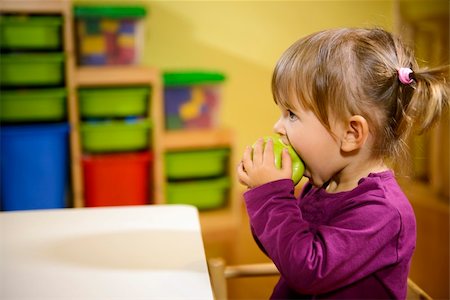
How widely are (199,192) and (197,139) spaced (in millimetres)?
230

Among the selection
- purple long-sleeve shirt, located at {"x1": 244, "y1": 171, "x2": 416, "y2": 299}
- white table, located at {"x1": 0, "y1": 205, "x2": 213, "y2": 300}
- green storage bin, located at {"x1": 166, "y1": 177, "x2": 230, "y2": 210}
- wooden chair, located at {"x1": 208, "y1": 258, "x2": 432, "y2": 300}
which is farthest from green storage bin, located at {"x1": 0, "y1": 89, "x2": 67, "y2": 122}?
purple long-sleeve shirt, located at {"x1": 244, "y1": 171, "x2": 416, "y2": 299}

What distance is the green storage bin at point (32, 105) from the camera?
217cm

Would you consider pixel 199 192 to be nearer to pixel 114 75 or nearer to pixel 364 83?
pixel 114 75

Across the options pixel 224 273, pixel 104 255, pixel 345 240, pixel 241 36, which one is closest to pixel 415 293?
pixel 345 240

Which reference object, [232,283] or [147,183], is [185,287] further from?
[147,183]

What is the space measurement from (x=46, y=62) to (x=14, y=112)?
8.9 inches

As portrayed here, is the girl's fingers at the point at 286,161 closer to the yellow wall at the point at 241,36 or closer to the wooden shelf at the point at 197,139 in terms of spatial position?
the wooden shelf at the point at 197,139

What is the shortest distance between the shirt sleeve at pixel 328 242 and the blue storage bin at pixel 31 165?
1621 mm

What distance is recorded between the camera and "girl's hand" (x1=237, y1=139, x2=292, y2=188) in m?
0.78

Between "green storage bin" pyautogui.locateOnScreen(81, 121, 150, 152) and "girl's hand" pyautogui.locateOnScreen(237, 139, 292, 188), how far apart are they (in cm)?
155

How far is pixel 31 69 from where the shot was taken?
86.2 inches

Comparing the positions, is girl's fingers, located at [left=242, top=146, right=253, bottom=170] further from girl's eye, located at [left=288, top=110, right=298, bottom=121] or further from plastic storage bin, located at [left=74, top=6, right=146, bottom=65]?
plastic storage bin, located at [left=74, top=6, right=146, bottom=65]

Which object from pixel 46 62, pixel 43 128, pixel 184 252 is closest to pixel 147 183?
pixel 43 128

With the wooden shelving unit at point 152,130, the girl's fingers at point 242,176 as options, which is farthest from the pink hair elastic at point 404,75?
the wooden shelving unit at point 152,130
